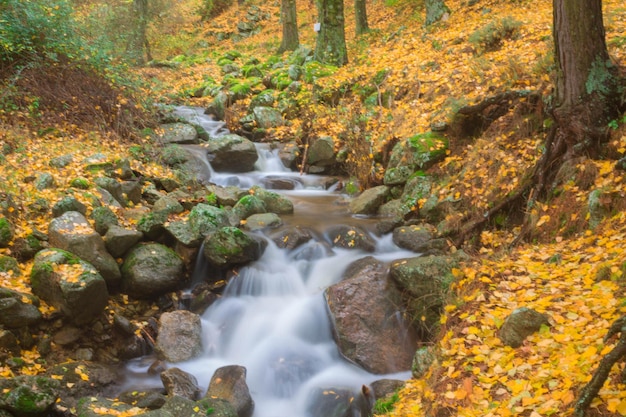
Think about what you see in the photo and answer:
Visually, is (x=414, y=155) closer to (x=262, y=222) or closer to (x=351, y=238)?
(x=351, y=238)

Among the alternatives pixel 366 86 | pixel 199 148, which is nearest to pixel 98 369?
pixel 199 148

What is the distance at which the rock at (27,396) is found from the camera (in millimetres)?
4758

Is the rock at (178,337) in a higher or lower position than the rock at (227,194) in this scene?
lower

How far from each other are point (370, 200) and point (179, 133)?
18.7ft

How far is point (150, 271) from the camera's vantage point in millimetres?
7457

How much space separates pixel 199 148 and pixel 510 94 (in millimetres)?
7335

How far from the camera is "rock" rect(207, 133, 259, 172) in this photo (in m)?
12.0

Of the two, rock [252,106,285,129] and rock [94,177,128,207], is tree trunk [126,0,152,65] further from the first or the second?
rock [94,177,128,207]

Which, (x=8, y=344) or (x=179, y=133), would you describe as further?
(x=179, y=133)

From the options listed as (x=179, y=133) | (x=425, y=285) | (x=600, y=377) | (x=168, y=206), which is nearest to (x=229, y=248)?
(x=168, y=206)

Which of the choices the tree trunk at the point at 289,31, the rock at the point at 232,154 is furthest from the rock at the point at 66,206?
the tree trunk at the point at 289,31

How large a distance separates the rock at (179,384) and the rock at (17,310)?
1738mm

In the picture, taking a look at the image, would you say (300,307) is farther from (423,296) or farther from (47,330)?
(47,330)

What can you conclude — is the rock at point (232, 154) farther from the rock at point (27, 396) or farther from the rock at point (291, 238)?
the rock at point (27, 396)
